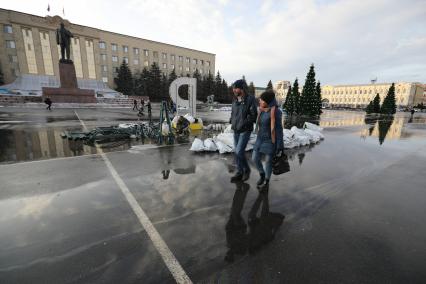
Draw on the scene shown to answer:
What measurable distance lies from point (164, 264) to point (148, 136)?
24.2 feet

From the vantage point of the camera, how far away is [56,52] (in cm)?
5069

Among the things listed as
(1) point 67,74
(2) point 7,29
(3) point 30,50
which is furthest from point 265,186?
(2) point 7,29

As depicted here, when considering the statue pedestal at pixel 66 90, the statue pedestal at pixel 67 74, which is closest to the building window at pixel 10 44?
the statue pedestal at pixel 66 90

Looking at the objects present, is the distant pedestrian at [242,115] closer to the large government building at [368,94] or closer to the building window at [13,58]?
the building window at [13,58]

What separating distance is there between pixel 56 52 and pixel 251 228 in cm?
6534

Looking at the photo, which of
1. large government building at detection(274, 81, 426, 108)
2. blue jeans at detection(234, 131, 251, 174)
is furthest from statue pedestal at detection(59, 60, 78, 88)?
large government building at detection(274, 81, 426, 108)

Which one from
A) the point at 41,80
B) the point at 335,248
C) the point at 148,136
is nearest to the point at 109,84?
the point at 41,80

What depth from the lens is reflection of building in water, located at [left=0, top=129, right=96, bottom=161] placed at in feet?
19.7

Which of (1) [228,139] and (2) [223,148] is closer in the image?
(2) [223,148]

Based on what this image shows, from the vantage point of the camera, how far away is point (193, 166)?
17.9 ft

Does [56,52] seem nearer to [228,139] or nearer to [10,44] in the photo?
[10,44]

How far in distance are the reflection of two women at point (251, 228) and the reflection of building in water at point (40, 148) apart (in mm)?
5314

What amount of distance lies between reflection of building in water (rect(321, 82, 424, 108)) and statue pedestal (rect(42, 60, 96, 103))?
90012 mm

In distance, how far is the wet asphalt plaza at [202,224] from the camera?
211 centimetres
